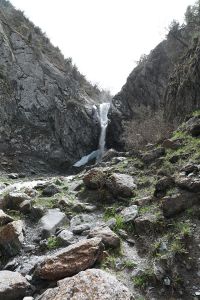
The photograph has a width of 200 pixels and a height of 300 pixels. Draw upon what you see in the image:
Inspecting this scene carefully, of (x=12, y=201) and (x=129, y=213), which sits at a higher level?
(x=12, y=201)

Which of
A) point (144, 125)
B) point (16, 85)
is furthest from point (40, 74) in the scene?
point (144, 125)

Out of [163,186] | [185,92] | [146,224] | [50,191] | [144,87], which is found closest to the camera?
[146,224]

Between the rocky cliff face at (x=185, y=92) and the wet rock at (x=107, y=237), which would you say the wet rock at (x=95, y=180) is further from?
the rocky cliff face at (x=185, y=92)

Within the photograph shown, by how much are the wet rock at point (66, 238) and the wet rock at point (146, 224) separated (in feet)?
4.52

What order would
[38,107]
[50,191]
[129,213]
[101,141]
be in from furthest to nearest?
[101,141]
[38,107]
[50,191]
[129,213]

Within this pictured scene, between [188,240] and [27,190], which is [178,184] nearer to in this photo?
[188,240]

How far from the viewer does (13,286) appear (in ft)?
17.7

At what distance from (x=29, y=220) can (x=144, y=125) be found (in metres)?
18.4

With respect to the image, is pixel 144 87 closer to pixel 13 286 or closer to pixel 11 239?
pixel 11 239

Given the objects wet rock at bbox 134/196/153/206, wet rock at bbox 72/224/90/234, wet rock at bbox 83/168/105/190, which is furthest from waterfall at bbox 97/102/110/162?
wet rock at bbox 72/224/90/234

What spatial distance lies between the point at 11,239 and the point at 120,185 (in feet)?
11.8

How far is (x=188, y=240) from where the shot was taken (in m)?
6.23

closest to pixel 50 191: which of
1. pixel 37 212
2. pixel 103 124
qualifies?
pixel 37 212

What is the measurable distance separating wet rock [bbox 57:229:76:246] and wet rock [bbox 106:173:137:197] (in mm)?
2452
